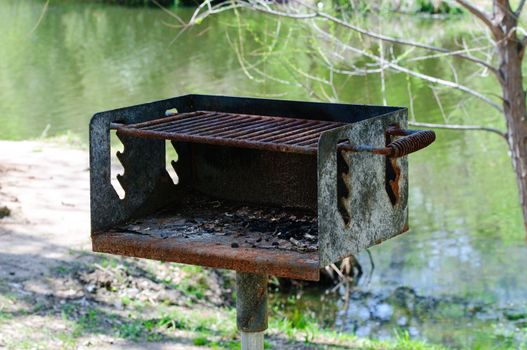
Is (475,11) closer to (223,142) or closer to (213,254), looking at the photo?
(223,142)

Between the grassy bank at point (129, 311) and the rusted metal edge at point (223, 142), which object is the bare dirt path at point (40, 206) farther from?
the rusted metal edge at point (223, 142)

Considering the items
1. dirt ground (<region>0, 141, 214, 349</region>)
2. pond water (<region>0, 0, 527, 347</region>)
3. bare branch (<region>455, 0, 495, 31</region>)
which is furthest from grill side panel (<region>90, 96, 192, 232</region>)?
pond water (<region>0, 0, 527, 347</region>)

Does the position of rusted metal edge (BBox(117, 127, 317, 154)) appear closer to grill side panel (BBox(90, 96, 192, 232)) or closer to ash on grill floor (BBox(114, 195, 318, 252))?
grill side panel (BBox(90, 96, 192, 232))

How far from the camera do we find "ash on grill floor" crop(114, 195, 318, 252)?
8.64ft

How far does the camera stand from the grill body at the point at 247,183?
93.4 inches

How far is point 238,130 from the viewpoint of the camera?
2.76m

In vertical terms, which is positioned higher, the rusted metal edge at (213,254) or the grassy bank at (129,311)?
the rusted metal edge at (213,254)

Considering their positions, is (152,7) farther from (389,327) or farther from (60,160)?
(389,327)

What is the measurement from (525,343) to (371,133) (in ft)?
14.7

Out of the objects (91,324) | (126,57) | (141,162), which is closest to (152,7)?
(126,57)

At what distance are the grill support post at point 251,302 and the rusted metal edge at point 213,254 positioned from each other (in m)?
0.13

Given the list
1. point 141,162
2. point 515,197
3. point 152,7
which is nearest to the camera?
point 141,162

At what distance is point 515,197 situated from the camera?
9719 mm

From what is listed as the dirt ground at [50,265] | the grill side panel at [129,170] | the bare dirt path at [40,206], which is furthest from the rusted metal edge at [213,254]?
the bare dirt path at [40,206]
